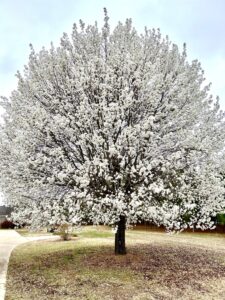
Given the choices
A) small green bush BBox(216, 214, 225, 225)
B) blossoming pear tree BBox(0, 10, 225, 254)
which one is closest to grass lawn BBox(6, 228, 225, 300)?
blossoming pear tree BBox(0, 10, 225, 254)

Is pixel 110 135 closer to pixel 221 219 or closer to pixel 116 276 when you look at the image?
pixel 116 276

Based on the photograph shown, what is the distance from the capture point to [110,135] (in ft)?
51.4

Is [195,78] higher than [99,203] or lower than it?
higher

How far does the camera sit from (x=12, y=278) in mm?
16578

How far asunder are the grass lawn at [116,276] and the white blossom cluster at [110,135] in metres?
2.28

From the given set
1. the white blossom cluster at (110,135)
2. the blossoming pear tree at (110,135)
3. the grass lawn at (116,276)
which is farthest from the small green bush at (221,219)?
the white blossom cluster at (110,135)

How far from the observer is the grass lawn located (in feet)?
45.9

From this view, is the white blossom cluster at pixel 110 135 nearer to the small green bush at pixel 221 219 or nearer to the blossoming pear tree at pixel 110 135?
the blossoming pear tree at pixel 110 135

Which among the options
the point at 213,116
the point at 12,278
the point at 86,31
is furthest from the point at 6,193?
the point at 213,116

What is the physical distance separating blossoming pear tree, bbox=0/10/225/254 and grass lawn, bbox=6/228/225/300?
6.98 feet

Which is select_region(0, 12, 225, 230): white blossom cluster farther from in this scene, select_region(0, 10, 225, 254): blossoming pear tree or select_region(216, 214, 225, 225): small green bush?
select_region(216, 214, 225, 225): small green bush

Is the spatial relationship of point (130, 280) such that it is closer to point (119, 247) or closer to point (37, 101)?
point (119, 247)

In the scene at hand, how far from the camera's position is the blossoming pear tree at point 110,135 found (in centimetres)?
1512

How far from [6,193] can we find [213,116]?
394 inches
